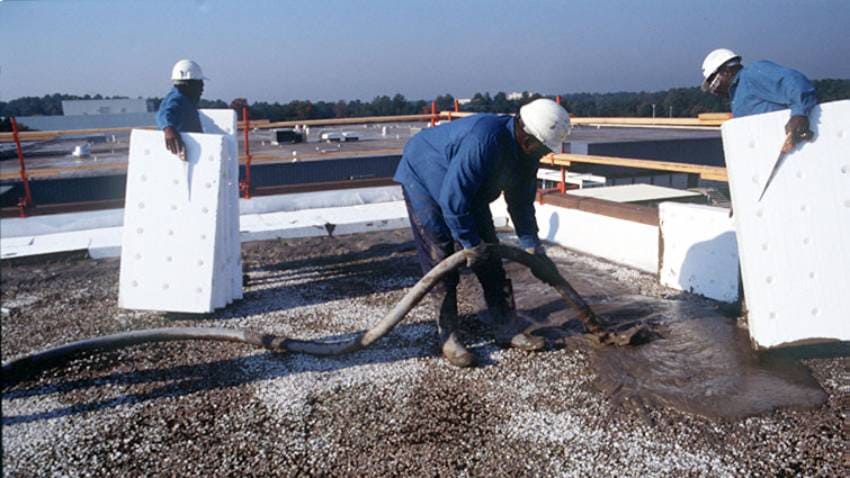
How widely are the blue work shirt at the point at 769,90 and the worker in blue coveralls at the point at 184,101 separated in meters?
3.80

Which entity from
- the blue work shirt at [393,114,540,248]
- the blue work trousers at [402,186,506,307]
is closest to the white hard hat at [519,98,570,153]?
the blue work shirt at [393,114,540,248]

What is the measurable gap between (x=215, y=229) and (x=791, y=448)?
3613mm

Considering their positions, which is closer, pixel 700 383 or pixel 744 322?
pixel 700 383

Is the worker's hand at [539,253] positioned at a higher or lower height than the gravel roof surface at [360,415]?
higher

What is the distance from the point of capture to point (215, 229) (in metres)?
4.34

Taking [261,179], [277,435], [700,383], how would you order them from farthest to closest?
1. [261,179]
2. [700,383]
3. [277,435]

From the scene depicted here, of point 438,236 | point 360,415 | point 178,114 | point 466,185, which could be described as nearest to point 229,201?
point 178,114

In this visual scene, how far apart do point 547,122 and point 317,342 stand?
1904mm

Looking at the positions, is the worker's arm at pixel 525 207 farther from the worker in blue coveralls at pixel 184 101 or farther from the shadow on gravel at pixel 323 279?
the worker in blue coveralls at pixel 184 101

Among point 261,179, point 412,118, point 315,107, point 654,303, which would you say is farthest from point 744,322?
point 261,179

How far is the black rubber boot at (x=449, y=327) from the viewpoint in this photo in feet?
12.0

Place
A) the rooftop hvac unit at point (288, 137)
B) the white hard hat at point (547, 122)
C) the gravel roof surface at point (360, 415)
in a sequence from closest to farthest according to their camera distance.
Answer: the gravel roof surface at point (360, 415)
the white hard hat at point (547, 122)
the rooftop hvac unit at point (288, 137)

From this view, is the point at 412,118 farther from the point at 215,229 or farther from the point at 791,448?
the point at 791,448

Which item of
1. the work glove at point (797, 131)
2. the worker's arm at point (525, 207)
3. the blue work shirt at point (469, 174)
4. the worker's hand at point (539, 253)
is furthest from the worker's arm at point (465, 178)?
the work glove at point (797, 131)
